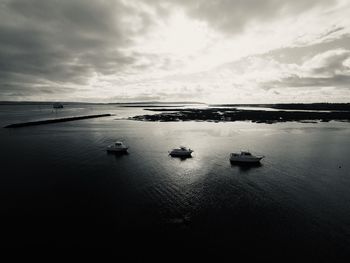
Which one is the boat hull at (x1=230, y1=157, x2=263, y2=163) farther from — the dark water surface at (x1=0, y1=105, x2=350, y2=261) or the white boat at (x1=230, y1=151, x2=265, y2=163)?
the dark water surface at (x1=0, y1=105, x2=350, y2=261)

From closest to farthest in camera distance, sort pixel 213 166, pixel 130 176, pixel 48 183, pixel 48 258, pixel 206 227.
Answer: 1. pixel 48 258
2. pixel 206 227
3. pixel 48 183
4. pixel 130 176
5. pixel 213 166

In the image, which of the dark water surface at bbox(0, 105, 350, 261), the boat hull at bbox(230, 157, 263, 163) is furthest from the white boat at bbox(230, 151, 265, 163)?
the dark water surface at bbox(0, 105, 350, 261)

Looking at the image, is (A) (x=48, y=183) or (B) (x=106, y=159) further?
(B) (x=106, y=159)

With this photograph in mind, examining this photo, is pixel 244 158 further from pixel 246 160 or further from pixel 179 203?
pixel 179 203

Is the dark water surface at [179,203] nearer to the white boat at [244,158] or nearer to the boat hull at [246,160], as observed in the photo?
the boat hull at [246,160]

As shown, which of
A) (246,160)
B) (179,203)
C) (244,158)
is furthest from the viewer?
(244,158)

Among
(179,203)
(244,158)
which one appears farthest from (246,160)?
(179,203)

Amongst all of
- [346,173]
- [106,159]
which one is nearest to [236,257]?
[346,173]

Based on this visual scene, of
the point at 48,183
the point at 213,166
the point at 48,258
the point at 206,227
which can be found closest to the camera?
the point at 48,258

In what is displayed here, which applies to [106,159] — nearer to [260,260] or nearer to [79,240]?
[79,240]
